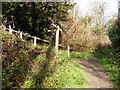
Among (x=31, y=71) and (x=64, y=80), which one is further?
(x=64, y=80)

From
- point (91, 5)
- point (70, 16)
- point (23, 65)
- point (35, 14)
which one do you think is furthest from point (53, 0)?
point (91, 5)

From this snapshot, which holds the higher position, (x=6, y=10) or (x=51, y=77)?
(x=6, y=10)

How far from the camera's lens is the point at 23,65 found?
4.31 metres

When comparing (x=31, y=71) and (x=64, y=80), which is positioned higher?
(x=31, y=71)

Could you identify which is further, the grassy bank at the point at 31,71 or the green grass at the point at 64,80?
the green grass at the point at 64,80

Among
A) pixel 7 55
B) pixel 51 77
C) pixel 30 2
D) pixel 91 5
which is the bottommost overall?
pixel 51 77

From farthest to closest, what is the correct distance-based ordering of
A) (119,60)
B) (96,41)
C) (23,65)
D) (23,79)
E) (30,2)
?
(96,41)
(30,2)
(119,60)
(23,65)
(23,79)

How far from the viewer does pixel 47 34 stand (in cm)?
1248

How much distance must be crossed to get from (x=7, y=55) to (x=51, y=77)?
1666 millimetres

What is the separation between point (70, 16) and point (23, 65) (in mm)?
9613

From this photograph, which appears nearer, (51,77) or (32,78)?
(32,78)

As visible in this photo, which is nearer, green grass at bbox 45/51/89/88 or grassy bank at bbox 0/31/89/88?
grassy bank at bbox 0/31/89/88

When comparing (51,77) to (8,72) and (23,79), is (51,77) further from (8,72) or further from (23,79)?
(8,72)

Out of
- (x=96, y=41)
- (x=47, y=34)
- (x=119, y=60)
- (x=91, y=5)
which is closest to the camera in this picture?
(x=119, y=60)
